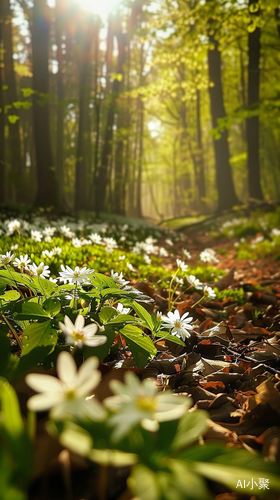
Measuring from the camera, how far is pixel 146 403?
27.7 inches

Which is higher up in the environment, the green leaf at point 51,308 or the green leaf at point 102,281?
Result: the green leaf at point 102,281

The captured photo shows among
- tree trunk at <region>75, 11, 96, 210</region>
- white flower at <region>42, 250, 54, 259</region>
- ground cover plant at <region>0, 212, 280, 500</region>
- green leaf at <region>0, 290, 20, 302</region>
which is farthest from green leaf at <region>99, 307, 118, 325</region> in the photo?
tree trunk at <region>75, 11, 96, 210</region>

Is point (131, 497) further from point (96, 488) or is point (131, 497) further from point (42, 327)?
point (42, 327)

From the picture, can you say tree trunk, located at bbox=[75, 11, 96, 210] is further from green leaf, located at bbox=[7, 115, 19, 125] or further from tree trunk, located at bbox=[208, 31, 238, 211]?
tree trunk, located at bbox=[208, 31, 238, 211]

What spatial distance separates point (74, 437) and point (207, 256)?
2.90 metres

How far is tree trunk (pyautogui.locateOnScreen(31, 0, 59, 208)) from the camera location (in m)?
9.45

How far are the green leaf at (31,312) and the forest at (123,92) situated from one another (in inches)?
218

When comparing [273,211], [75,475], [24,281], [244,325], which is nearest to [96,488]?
[75,475]

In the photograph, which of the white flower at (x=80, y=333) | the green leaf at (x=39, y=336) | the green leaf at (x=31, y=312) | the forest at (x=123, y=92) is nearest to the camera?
the white flower at (x=80, y=333)

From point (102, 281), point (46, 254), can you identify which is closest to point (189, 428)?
point (102, 281)

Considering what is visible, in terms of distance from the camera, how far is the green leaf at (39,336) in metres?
1.18

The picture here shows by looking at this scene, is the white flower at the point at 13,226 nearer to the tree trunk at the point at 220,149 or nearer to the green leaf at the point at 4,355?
the green leaf at the point at 4,355

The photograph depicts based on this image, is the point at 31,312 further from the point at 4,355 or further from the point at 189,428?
the point at 189,428

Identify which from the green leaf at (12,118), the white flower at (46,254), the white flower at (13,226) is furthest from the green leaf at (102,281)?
the green leaf at (12,118)
